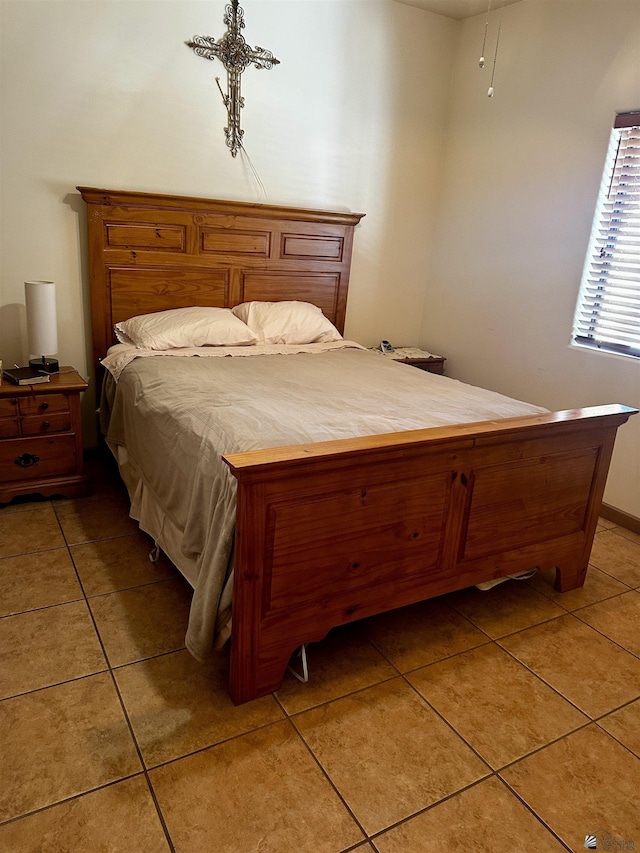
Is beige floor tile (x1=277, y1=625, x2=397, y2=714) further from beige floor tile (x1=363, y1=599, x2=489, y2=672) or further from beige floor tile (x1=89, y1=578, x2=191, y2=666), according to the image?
beige floor tile (x1=89, y1=578, x2=191, y2=666)

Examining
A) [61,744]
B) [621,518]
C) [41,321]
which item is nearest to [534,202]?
[621,518]

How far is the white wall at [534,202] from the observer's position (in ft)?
9.60

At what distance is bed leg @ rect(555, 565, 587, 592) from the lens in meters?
2.36

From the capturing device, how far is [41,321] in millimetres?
2748

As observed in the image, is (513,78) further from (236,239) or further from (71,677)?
(71,677)

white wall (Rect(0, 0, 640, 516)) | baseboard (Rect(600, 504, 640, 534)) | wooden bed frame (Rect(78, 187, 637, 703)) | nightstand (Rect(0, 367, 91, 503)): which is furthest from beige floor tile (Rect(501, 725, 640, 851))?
nightstand (Rect(0, 367, 91, 503))

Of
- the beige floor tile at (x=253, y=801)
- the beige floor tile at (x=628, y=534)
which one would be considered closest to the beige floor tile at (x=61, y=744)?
the beige floor tile at (x=253, y=801)

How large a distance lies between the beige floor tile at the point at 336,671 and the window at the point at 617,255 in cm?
199

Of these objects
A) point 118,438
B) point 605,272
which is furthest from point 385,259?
point 118,438

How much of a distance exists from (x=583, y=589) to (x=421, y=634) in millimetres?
809

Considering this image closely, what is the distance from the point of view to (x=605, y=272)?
3004mm

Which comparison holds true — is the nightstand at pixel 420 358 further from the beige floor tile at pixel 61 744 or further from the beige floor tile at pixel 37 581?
the beige floor tile at pixel 61 744

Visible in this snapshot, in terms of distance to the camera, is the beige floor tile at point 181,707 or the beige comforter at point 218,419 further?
the beige comforter at point 218,419

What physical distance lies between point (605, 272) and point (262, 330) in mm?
1801
